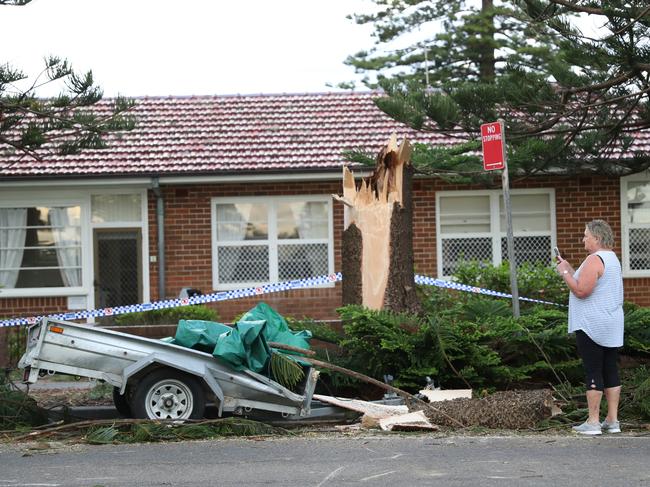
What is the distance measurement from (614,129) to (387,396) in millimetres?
5213

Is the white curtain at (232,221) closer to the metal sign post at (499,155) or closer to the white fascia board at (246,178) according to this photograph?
the white fascia board at (246,178)

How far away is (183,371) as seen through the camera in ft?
29.0

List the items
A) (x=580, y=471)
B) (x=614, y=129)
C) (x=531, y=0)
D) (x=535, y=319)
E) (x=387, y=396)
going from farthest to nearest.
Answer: (x=614, y=129)
(x=531, y=0)
(x=535, y=319)
(x=387, y=396)
(x=580, y=471)

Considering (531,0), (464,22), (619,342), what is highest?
(464,22)

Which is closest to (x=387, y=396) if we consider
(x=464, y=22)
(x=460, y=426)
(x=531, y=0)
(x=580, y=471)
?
(x=460, y=426)

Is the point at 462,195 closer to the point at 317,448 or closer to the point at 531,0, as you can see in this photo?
the point at 531,0

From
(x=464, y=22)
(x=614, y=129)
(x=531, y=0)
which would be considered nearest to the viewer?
(x=531, y=0)

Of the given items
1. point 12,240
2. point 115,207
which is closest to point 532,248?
point 115,207

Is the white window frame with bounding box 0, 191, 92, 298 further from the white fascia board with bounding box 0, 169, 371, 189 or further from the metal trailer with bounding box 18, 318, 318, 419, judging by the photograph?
the metal trailer with bounding box 18, 318, 318, 419

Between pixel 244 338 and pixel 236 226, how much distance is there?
9864 mm

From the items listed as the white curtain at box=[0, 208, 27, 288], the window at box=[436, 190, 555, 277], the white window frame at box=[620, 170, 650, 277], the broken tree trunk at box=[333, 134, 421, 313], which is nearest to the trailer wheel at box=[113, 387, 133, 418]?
the broken tree trunk at box=[333, 134, 421, 313]

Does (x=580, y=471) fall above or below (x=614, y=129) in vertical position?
below

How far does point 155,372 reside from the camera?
29.2ft

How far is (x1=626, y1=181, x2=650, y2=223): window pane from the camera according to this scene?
18.8m
